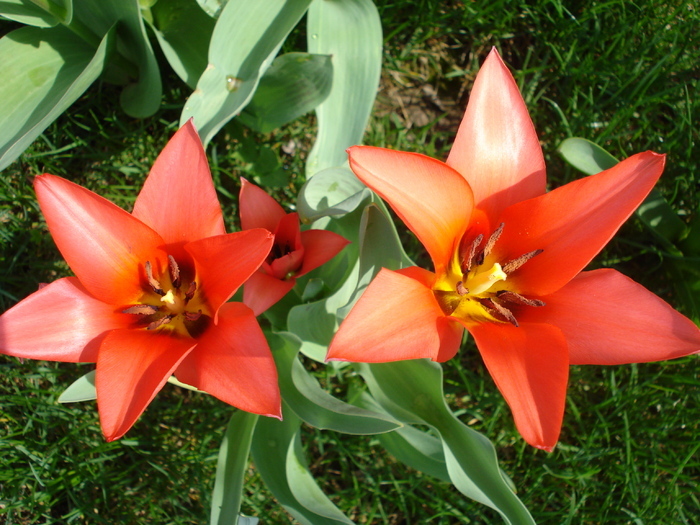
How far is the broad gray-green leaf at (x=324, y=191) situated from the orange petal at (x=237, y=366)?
1.05ft

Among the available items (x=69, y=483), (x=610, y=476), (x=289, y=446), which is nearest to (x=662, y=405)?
(x=610, y=476)

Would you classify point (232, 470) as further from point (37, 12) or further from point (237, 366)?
point (37, 12)

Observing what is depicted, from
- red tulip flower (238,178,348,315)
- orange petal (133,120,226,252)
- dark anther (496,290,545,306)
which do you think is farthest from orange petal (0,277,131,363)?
dark anther (496,290,545,306)

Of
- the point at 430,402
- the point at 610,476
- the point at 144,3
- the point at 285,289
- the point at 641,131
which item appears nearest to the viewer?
the point at 285,289

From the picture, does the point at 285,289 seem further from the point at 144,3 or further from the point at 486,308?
the point at 144,3

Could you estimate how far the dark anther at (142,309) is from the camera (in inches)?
55.0

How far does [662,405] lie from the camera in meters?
2.49

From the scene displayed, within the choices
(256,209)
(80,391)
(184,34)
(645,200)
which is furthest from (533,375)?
(184,34)

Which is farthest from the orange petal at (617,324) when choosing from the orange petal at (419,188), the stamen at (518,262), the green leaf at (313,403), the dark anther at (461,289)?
the green leaf at (313,403)

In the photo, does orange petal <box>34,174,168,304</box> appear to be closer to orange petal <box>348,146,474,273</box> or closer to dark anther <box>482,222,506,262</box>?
orange petal <box>348,146,474,273</box>

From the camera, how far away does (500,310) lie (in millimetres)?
1429

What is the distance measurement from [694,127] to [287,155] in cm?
177

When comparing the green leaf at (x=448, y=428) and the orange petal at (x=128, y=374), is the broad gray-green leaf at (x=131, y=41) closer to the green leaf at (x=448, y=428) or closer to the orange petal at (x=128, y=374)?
the orange petal at (x=128, y=374)

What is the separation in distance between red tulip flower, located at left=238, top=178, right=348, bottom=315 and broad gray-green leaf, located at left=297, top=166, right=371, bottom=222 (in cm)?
6
